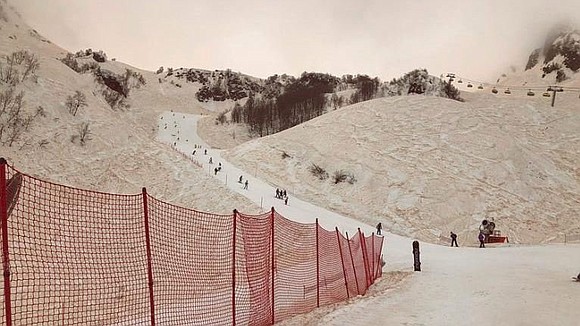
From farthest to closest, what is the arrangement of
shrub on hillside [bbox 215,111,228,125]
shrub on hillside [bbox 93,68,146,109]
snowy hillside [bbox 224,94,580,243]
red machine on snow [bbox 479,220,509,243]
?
shrub on hillside [bbox 215,111,228,125], shrub on hillside [bbox 93,68,146,109], snowy hillside [bbox 224,94,580,243], red machine on snow [bbox 479,220,509,243]

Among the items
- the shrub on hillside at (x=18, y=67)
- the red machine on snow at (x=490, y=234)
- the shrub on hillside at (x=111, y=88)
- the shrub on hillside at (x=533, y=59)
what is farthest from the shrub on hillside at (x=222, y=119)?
the shrub on hillside at (x=533, y=59)

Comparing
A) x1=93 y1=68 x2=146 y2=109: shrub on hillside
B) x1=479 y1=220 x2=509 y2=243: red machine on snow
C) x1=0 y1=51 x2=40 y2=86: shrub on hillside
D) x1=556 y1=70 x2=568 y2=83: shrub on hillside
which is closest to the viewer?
x1=479 y1=220 x2=509 y2=243: red machine on snow

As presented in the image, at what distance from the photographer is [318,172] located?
2270 inches

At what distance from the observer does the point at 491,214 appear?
46156 millimetres

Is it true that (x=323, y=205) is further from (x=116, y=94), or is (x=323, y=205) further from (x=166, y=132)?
(x=116, y=94)

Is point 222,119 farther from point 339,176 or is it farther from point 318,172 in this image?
point 339,176

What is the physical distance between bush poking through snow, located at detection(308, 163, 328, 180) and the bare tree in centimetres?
2714

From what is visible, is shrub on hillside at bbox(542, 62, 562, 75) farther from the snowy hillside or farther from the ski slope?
the ski slope

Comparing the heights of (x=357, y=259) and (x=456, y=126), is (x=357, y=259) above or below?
below

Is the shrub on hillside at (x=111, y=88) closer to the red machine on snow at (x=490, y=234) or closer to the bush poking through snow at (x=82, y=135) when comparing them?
the bush poking through snow at (x=82, y=135)

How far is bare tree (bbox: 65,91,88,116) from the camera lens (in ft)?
174

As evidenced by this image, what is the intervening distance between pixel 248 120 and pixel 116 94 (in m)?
33.2

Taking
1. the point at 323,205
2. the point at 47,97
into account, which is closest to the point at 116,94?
the point at 47,97

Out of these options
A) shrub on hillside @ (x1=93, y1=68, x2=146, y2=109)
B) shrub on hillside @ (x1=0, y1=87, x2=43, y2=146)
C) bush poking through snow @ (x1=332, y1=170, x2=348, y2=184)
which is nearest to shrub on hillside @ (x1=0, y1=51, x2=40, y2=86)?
shrub on hillside @ (x1=0, y1=87, x2=43, y2=146)
